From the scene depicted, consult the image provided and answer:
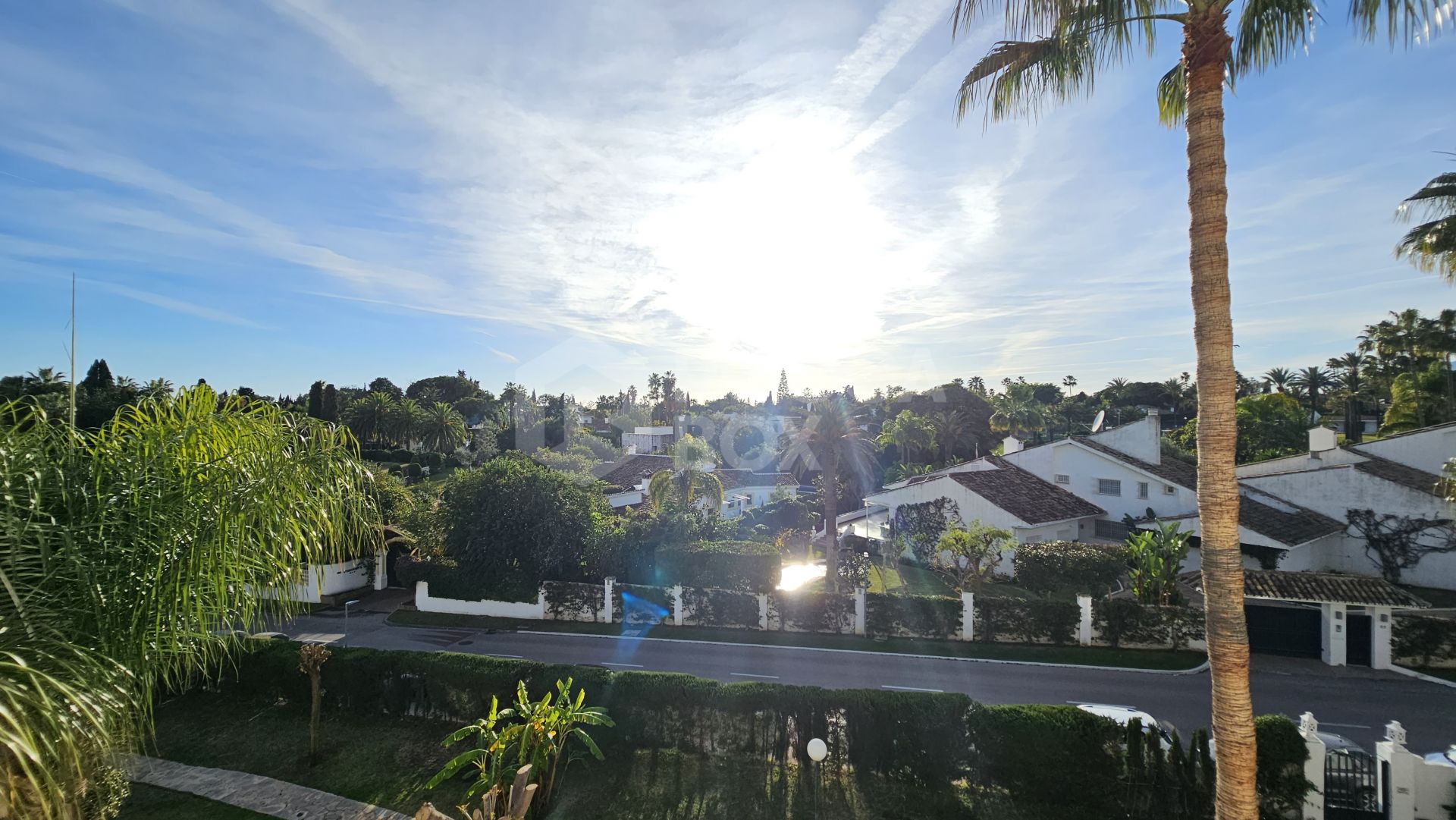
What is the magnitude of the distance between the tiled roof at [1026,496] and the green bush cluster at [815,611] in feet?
35.6

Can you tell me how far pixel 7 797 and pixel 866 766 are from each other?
423 inches

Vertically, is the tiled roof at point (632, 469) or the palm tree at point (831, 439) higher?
the palm tree at point (831, 439)

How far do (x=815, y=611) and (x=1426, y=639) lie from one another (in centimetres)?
1629

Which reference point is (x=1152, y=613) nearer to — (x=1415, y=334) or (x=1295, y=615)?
(x=1295, y=615)

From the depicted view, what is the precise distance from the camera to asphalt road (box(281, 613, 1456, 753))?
13891 millimetres

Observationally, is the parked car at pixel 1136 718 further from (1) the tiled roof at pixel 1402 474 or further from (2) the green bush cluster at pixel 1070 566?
(1) the tiled roof at pixel 1402 474

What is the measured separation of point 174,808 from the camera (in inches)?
389

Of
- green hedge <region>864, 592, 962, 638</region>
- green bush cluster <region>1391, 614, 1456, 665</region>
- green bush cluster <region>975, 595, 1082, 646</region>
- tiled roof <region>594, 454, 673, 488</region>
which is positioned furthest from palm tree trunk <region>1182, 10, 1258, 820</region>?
tiled roof <region>594, 454, 673, 488</region>

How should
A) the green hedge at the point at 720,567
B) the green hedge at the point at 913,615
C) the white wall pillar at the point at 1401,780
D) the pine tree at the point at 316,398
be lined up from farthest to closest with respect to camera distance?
the pine tree at the point at 316,398, the green hedge at the point at 720,567, the green hedge at the point at 913,615, the white wall pillar at the point at 1401,780

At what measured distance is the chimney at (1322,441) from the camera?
87.0 ft

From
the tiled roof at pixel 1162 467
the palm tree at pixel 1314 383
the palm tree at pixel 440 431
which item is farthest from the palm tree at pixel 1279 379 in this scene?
the palm tree at pixel 440 431

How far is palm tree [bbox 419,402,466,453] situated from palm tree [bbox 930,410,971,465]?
53.5m

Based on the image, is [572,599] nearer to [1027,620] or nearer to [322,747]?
[322,747]

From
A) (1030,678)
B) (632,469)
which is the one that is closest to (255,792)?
(1030,678)
